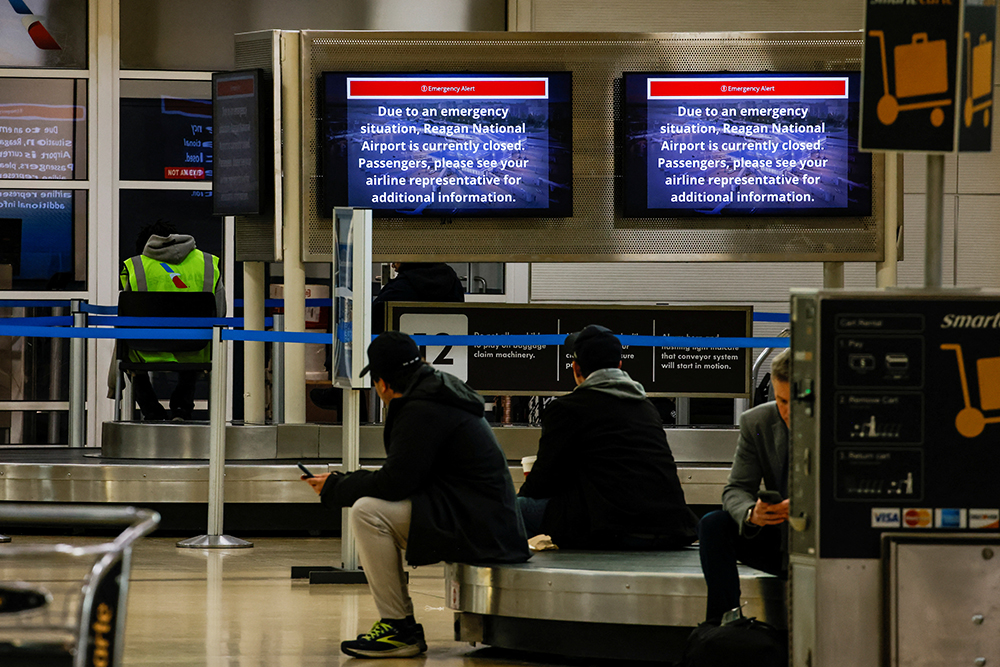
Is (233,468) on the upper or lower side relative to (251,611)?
upper

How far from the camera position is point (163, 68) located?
39.3ft

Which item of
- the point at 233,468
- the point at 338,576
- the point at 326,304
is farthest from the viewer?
the point at 326,304

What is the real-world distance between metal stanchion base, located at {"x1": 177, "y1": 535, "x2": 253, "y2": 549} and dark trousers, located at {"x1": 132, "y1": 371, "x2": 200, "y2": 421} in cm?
198

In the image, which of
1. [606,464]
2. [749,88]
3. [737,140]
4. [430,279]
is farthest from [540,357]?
[606,464]

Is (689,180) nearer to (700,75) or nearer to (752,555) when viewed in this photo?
(700,75)

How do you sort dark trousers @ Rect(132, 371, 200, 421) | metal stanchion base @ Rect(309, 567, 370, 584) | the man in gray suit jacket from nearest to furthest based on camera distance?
1. the man in gray suit jacket
2. metal stanchion base @ Rect(309, 567, 370, 584)
3. dark trousers @ Rect(132, 371, 200, 421)

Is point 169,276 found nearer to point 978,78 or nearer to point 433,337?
point 433,337

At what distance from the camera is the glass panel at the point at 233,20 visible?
12.0 metres

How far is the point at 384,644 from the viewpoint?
4.84 metres

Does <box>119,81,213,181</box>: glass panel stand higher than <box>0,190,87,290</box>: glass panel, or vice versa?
<box>119,81,213,181</box>: glass panel

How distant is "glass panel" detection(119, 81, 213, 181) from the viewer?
12.0 m

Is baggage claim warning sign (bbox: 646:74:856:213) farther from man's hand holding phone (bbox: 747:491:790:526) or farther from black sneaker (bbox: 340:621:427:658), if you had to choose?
man's hand holding phone (bbox: 747:491:790:526)

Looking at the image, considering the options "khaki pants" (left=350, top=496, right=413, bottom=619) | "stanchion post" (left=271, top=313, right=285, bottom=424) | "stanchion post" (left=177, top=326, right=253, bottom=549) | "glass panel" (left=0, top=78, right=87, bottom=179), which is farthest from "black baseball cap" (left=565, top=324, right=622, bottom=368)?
"glass panel" (left=0, top=78, right=87, bottom=179)

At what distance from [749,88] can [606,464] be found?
4264mm
